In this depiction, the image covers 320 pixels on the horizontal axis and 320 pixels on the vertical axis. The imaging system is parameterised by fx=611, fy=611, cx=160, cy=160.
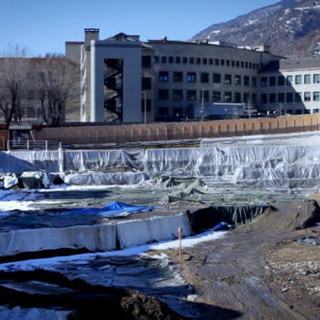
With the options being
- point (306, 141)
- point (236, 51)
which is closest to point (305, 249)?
point (306, 141)

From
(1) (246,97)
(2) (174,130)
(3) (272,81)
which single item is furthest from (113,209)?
(3) (272,81)

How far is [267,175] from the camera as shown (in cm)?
4353

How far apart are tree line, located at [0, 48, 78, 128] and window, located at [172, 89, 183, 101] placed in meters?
15.3

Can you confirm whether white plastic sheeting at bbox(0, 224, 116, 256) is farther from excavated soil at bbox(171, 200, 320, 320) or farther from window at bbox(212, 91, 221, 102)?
window at bbox(212, 91, 221, 102)

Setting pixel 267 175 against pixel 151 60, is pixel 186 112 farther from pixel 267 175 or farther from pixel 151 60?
pixel 267 175

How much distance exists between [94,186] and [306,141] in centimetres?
2153

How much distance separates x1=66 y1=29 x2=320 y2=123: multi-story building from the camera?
243 ft

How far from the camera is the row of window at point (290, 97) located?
91.7 metres

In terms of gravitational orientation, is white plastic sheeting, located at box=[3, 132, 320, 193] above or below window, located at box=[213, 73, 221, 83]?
below

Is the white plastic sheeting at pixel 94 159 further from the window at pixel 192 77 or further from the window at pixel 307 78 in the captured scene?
the window at pixel 307 78

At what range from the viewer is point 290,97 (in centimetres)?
9394

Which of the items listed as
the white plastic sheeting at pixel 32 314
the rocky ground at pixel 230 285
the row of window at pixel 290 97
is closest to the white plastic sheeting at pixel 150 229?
the rocky ground at pixel 230 285

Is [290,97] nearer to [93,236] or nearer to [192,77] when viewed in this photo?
[192,77]

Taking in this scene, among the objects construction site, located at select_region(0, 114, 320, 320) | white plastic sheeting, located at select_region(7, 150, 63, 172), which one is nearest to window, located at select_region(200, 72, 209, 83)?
construction site, located at select_region(0, 114, 320, 320)
